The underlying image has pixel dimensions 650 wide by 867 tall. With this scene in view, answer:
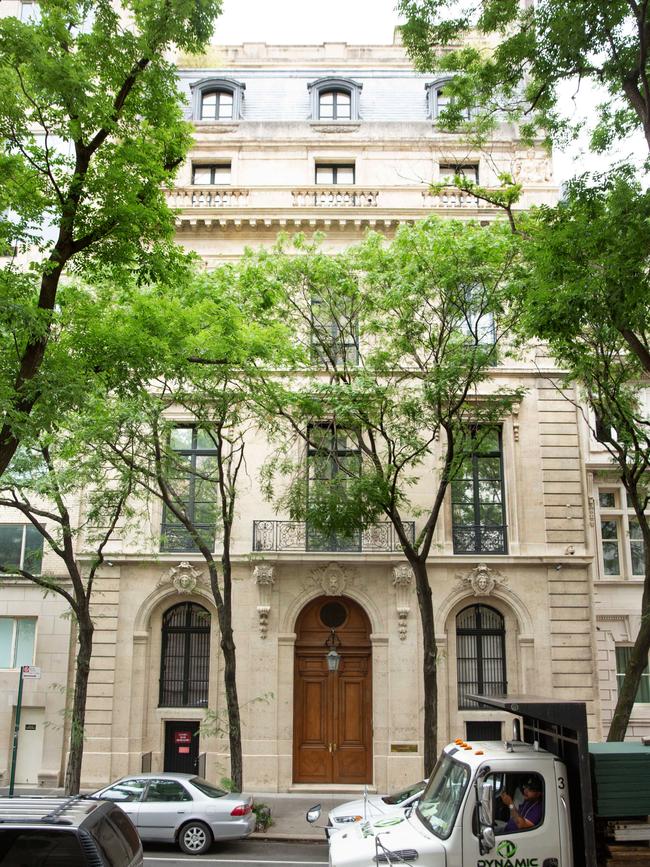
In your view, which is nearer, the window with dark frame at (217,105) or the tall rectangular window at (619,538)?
the tall rectangular window at (619,538)

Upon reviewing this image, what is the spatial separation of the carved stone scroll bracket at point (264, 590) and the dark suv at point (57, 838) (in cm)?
1361

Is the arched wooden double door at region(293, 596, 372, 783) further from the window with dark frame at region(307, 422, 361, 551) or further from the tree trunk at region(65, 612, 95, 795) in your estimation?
the tree trunk at region(65, 612, 95, 795)

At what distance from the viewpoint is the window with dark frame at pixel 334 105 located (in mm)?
27438

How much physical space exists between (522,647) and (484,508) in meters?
3.91

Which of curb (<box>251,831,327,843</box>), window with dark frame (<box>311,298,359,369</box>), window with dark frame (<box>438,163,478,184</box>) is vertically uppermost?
window with dark frame (<box>438,163,478,184</box>)

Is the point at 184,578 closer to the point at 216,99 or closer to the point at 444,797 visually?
the point at 444,797

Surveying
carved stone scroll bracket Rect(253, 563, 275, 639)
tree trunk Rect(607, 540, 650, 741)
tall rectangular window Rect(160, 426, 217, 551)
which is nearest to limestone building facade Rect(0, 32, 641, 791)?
carved stone scroll bracket Rect(253, 563, 275, 639)

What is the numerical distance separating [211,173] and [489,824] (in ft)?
75.1

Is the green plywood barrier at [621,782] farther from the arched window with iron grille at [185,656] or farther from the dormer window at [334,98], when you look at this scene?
the dormer window at [334,98]

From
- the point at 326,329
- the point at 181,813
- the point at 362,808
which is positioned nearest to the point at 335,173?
the point at 326,329

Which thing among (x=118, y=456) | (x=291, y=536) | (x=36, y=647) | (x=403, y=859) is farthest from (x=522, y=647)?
(x=403, y=859)

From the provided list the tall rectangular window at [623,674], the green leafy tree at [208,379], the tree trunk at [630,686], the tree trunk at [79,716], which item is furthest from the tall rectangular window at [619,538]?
the tree trunk at [79,716]

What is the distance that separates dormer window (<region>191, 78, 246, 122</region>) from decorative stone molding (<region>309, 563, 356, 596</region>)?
1564cm

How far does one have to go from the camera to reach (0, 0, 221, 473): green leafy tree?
10.7 metres
